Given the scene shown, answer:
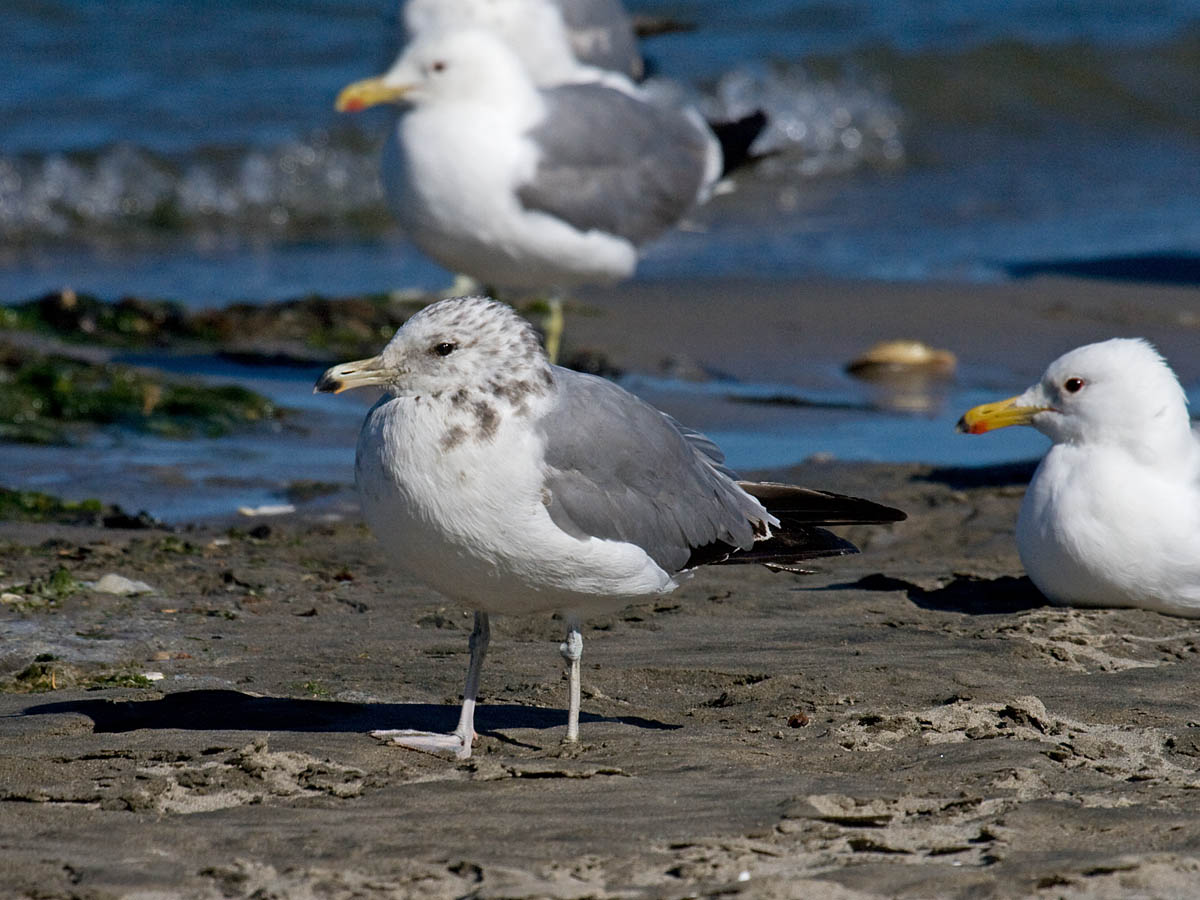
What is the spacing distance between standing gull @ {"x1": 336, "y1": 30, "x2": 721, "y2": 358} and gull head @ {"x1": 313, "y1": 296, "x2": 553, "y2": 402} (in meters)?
5.34

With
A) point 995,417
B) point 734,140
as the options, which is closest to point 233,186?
point 734,140

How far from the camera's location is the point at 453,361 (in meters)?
4.02

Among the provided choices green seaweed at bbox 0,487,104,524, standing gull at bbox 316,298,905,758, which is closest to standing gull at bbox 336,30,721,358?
green seaweed at bbox 0,487,104,524

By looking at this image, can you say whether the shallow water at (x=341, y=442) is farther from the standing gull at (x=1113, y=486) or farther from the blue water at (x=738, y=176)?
the standing gull at (x=1113, y=486)

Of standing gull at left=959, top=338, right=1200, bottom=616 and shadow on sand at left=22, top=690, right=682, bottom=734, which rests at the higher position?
standing gull at left=959, top=338, right=1200, bottom=616

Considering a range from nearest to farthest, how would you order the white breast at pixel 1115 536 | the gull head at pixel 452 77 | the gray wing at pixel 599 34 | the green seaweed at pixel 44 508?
the white breast at pixel 1115 536 < the green seaweed at pixel 44 508 < the gull head at pixel 452 77 < the gray wing at pixel 599 34

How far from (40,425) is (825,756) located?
4.98m

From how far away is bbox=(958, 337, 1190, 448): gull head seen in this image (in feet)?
18.1

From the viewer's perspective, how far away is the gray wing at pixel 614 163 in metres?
9.62

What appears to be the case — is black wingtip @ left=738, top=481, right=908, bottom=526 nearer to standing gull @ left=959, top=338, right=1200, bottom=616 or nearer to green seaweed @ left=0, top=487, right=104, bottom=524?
standing gull @ left=959, top=338, right=1200, bottom=616

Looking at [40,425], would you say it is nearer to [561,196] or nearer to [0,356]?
[0,356]

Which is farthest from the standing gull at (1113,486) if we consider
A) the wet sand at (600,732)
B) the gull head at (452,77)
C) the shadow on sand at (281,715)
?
the gull head at (452,77)

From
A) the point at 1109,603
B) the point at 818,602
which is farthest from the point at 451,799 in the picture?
the point at 1109,603

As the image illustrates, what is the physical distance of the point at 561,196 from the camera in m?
9.62
